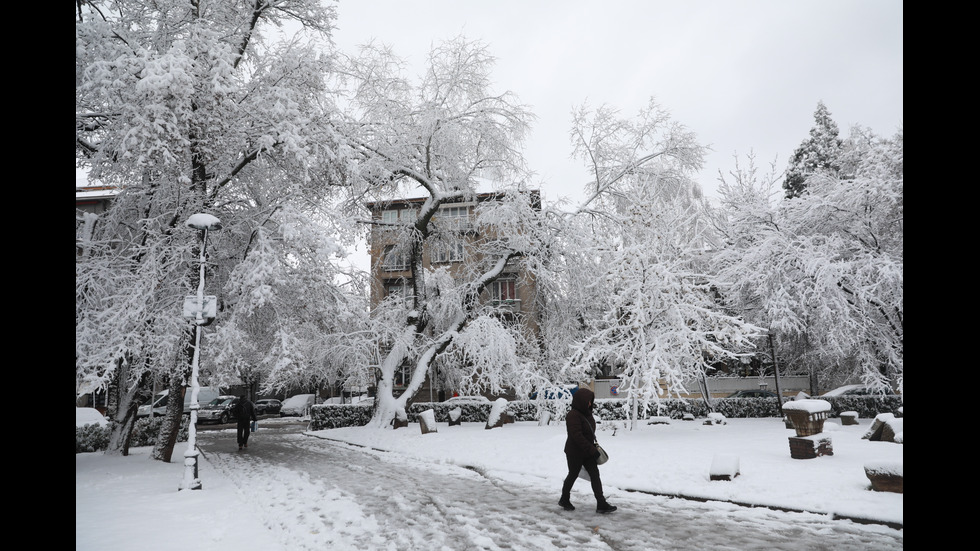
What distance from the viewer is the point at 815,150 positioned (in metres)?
37.3

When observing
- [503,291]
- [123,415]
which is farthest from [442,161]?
[503,291]

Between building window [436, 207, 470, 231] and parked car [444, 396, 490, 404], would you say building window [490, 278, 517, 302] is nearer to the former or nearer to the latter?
parked car [444, 396, 490, 404]

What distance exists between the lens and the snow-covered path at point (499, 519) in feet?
19.5

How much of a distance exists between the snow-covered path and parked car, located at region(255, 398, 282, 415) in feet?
102

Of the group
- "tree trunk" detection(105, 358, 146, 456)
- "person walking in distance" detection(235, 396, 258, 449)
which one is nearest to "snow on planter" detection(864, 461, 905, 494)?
"tree trunk" detection(105, 358, 146, 456)

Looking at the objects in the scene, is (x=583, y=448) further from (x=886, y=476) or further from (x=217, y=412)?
(x=217, y=412)

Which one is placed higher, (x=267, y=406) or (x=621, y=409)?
(x=621, y=409)

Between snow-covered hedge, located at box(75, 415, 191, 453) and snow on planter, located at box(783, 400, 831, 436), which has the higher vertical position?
snow on planter, located at box(783, 400, 831, 436)

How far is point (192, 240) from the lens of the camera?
12.4 metres

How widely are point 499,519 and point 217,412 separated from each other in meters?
29.9

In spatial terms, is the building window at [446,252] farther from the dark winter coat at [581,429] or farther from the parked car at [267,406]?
the parked car at [267,406]

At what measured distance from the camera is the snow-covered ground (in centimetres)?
614
